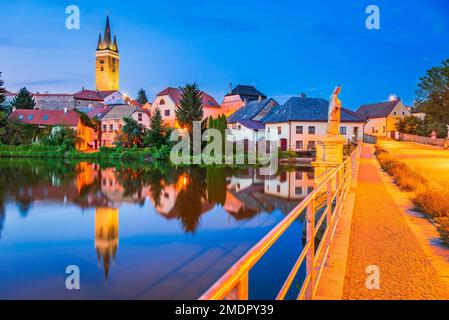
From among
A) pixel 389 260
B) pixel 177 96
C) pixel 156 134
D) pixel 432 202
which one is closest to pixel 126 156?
pixel 156 134

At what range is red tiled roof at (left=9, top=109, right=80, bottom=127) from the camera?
6450 centimetres

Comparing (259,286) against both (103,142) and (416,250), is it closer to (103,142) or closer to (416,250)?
(416,250)

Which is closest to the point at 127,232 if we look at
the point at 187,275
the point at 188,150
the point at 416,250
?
the point at 187,275

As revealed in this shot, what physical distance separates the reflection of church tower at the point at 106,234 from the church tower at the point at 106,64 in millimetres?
120900

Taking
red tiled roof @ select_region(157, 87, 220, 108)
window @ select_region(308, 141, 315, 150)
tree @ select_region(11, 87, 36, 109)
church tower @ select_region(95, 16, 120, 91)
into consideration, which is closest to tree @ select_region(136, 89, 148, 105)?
church tower @ select_region(95, 16, 120, 91)

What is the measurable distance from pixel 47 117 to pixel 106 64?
72463 mm

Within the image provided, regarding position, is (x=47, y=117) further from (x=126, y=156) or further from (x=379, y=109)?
(x=379, y=109)

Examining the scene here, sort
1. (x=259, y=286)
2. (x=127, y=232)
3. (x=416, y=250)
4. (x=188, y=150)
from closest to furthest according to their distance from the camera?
(x=416, y=250), (x=259, y=286), (x=127, y=232), (x=188, y=150)

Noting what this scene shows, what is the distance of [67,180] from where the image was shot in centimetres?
3250

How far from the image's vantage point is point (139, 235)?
51.6ft

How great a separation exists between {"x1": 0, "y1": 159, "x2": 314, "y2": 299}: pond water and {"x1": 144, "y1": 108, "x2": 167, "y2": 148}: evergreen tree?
24.1 m

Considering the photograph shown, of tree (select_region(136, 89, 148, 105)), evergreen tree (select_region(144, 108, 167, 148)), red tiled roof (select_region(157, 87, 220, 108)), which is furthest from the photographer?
tree (select_region(136, 89, 148, 105))

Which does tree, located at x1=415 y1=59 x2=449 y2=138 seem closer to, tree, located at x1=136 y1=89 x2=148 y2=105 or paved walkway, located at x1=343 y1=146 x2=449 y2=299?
paved walkway, located at x1=343 y1=146 x2=449 y2=299
